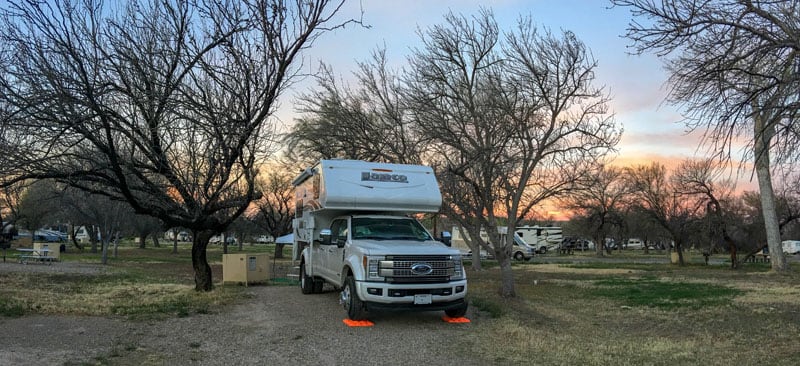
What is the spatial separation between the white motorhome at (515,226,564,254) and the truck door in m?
Answer: 42.6

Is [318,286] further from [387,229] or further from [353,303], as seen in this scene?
[353,303]

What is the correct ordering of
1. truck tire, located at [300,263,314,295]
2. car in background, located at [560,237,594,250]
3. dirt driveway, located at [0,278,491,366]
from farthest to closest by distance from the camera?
1. car in background, located at [560,237,594,250]
2. truck tire, located at [300,263,314,295]
3. dirt driveway, located at [0,278,491,366]

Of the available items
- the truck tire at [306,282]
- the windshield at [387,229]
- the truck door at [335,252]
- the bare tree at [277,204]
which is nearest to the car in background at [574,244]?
the bare tree at [277,204]

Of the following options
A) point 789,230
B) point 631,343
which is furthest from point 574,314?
point 789,230

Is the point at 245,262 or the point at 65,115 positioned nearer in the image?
the point at 65,115

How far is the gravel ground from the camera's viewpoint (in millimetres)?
7098

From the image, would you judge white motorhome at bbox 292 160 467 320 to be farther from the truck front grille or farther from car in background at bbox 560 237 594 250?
car in background at bbox 560 237 594 250

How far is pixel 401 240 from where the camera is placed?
1066cm

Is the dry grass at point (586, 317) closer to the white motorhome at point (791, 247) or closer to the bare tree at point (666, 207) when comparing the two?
the bare tree at point (666, 207)

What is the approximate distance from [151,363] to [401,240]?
499cm

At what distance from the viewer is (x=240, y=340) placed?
27.3 ft

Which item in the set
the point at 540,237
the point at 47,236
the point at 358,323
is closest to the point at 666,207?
the point at 540,237

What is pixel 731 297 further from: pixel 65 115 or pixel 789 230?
pixel 789 230

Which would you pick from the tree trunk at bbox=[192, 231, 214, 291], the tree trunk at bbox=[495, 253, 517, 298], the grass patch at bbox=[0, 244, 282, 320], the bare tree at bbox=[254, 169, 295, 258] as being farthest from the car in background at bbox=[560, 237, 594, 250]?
the tree trunk at bbox=[192, 231, 214, 291]
